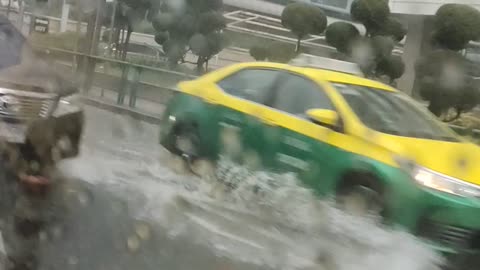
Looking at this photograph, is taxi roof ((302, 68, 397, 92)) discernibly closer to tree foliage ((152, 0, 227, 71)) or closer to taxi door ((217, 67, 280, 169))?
taxi door ((217, 67, 280, 169))

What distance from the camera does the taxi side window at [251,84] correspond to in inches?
170

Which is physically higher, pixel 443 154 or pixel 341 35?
pixel 341 35

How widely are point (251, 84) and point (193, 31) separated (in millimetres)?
412

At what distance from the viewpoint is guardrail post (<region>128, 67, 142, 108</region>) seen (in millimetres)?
4734

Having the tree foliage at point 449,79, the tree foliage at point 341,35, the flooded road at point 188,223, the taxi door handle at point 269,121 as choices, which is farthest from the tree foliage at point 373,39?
the flooded road at point 188,223

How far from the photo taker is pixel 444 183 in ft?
12.6

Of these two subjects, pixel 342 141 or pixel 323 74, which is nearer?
pixel 342 141

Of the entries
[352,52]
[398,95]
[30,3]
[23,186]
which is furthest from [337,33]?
[30,3]

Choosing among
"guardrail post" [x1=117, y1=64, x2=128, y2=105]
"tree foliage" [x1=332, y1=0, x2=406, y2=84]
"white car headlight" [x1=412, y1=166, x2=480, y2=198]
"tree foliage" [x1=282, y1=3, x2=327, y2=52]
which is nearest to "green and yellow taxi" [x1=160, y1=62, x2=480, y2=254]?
"white car headlight" [x1=412, y1=166, x2=480, y2=198]

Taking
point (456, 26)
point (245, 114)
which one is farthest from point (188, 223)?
point (456, 26)

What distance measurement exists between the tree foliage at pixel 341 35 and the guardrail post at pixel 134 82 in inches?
48.8

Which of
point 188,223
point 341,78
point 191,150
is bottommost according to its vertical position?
point 188,223

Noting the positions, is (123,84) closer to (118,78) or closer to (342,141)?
(118,78)

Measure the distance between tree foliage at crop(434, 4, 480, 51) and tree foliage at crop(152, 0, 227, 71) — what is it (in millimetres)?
1158
